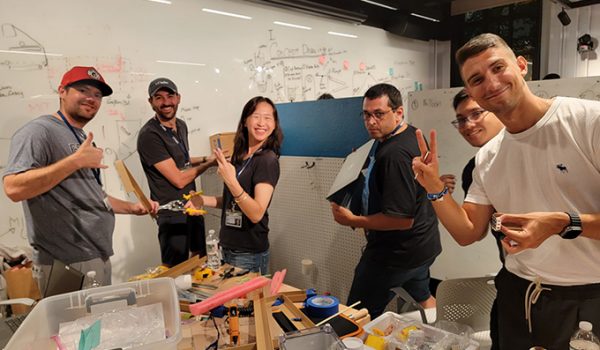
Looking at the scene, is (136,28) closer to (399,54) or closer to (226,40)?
(226,40)

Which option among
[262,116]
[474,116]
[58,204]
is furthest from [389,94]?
[58,204]

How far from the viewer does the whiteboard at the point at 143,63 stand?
253cm

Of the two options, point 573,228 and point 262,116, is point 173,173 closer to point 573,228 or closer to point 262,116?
point 262,116

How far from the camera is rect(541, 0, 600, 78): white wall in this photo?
5.36 meters

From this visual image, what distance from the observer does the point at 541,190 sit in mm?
1172

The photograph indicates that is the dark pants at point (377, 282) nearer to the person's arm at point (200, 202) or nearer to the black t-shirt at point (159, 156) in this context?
the person's arm at point (200, 202)

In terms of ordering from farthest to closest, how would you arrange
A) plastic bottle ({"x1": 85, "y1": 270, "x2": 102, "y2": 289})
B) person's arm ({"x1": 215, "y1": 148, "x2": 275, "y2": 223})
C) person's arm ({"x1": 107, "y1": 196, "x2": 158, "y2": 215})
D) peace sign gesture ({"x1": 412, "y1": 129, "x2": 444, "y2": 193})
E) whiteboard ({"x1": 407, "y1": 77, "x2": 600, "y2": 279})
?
whiteboard ({"x1": 407, "y1": 77, "x2": 600, "y2": 279})
person's arm ({"x1": 107, "y1": 196, "x2": 158, "y2": 215})
person's arm ({"x1": 215, "y1": 148, "x2": 275, "y2": 223})
plastic bottle ({"x1": 85, "y1": 270, "x2": 102, "y2": 289})
peace sign gesture ({"x1": 412, "y1": 129, "x2": 444, "y2": 193})

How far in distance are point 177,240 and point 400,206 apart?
5.36 ft

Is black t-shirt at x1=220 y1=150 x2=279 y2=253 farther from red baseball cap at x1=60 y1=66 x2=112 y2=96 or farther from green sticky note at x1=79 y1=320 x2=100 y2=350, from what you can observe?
green sticky note at x1=79 y1=320 x2=100 y2=350

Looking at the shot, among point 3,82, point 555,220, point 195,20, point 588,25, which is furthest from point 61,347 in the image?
point 588,25

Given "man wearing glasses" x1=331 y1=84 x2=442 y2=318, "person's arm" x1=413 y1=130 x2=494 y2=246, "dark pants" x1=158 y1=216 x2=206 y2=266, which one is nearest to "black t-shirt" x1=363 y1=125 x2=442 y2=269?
"man wearing glasses" x1=331 y1=84 x2=442 y2=318

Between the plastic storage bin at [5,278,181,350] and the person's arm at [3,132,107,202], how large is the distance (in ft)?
2.35

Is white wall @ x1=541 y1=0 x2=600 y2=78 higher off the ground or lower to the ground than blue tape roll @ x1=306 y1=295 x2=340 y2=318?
higher

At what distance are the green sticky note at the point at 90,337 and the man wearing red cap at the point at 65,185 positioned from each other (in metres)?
0.89
